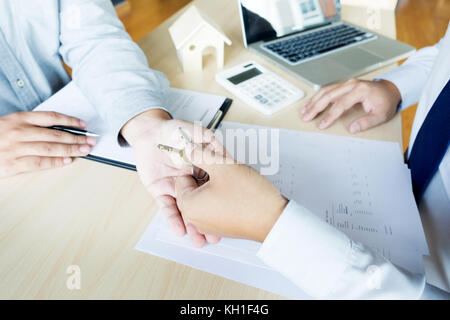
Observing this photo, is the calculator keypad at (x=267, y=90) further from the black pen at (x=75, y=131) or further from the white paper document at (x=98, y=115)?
the black pen at (x=75, y=131)

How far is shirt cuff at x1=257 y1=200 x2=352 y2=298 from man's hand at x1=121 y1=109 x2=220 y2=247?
102mm

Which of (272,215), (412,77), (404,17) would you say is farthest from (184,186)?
(404,17)

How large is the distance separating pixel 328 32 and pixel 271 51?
0.21 metres

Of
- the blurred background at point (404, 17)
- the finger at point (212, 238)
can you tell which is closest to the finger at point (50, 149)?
the finger at point (212, 238)

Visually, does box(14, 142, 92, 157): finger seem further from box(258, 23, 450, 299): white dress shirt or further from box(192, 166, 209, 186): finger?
box(258, 23, 450, 299): white dress shirt

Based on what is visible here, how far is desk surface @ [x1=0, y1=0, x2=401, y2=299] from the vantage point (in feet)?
1.31

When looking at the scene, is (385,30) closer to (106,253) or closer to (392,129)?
(392,129)

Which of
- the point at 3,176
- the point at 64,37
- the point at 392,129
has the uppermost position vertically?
the point at 64,37

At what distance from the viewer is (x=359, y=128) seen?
0.63m

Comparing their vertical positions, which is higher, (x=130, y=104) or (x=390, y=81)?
(x=130, y=104)

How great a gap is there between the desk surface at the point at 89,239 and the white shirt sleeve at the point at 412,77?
10cm

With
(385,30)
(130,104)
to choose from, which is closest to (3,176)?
(130,104)

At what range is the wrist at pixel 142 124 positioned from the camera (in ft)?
1.94
